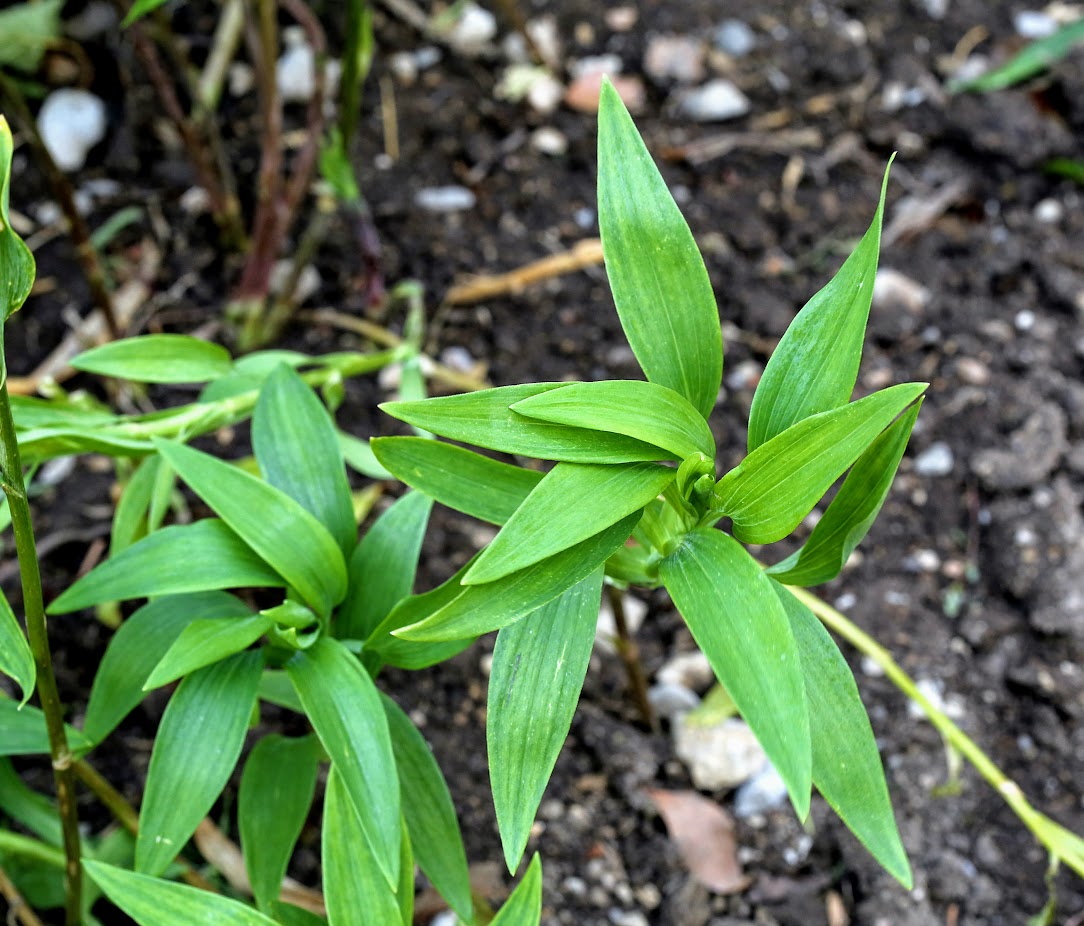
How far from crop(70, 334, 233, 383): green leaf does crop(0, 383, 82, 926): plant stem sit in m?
0.21

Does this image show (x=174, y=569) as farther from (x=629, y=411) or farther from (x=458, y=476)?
(x=629, y=411)

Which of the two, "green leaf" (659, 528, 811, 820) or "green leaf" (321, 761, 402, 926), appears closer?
"green leaf" (659, 528, 811, 820)

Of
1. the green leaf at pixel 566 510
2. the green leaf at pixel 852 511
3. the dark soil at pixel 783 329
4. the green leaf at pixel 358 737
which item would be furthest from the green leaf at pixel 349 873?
the dark soil at pixel 783 329

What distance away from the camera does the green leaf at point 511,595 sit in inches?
24.8

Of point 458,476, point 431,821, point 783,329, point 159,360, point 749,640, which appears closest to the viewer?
point 749,640

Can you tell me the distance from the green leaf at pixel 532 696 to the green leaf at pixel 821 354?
16 centimetres

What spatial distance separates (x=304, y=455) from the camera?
902 mm

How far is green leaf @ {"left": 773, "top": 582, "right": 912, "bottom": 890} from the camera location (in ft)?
2.20

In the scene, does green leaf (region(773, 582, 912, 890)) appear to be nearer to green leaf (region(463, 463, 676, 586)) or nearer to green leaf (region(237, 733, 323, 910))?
green leaf (region(463, 463, 676, 586))

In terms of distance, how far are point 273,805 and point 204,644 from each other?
176mm

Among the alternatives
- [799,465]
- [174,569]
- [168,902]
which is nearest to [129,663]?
[174,569]

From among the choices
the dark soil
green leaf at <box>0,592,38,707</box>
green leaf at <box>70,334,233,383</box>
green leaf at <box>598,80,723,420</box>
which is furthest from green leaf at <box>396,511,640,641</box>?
the dark soil

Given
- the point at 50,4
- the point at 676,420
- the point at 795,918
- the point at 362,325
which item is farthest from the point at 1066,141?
the point at 50,4

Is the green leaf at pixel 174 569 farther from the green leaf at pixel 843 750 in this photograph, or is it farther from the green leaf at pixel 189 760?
the green leaf at pixel 843 750
